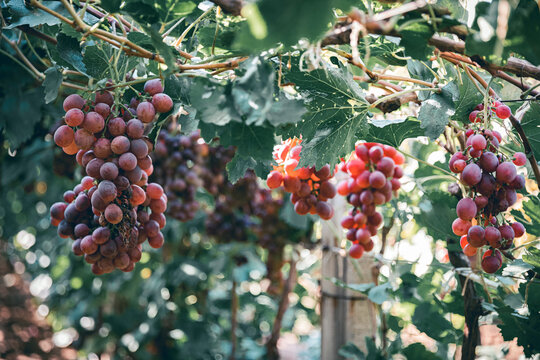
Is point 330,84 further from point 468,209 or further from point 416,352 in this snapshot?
point 416,352

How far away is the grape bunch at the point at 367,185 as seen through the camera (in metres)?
0.78

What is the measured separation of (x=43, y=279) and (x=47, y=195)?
1.03 metres

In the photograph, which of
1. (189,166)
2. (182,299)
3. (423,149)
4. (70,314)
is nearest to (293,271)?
(189,166)

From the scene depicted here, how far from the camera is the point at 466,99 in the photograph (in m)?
0.65

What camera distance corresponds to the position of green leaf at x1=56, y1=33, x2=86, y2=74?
65 cm

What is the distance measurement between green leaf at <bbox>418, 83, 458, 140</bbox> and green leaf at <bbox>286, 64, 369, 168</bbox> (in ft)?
0.28

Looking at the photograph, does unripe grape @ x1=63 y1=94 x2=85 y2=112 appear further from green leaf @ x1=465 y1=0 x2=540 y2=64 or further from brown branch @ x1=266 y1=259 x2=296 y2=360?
brown branch @ x1=266 y1=259 x2=296 y2=360

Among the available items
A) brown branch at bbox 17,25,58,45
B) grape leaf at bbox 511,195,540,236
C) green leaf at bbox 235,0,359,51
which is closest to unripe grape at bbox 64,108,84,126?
brown branch at bbox 17,25,58,45

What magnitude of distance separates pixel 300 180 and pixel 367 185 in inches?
5.0

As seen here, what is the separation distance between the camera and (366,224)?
0.86m

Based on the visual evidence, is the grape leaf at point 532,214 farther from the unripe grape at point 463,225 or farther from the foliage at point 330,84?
the unripe grape at point 463,225

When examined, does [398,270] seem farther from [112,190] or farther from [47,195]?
[47,195]

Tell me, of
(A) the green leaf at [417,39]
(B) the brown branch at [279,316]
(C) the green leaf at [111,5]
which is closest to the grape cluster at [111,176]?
(C) the green leaf at [111,5]

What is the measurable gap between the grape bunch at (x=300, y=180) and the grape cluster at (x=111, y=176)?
0.21 m
